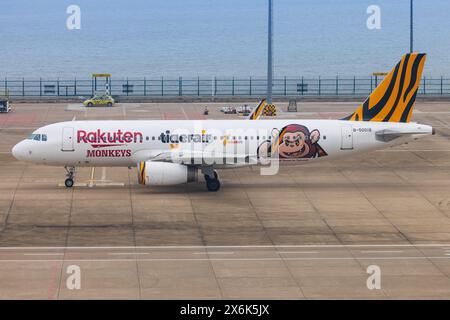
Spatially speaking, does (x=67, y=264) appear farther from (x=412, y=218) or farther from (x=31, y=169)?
(x=31, y=169)

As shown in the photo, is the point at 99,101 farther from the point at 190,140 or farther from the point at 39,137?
the point at 190,140

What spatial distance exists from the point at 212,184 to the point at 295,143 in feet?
17.9

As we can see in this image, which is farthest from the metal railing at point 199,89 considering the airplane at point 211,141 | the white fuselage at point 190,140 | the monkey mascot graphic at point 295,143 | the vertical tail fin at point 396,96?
the monkey mascot graphic at point 295,143

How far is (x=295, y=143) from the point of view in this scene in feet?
171

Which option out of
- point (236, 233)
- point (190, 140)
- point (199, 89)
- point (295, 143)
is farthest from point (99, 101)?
point (199, 89)

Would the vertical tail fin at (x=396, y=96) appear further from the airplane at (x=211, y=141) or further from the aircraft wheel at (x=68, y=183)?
the aircraft wheel at (x=68, y=183)

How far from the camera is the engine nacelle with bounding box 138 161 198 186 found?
4956 cm

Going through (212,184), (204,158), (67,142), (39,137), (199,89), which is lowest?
(212,184)

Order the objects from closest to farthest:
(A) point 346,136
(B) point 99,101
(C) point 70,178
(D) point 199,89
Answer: (A) point 346,136 → (C) point 70,178 → (B) point 99,101 → (D) point 199,89

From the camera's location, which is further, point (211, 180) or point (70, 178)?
point (70, 178)

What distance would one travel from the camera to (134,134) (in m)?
52.0

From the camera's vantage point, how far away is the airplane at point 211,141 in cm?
5162

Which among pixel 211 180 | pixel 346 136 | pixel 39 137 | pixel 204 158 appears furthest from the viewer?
pixel 346 136

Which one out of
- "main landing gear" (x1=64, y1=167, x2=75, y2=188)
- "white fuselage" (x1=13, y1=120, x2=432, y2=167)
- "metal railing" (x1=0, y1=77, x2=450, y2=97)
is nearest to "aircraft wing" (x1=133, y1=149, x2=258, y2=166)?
"white fuselage" (x1=13, y1=120, x2=432, y2=167)
